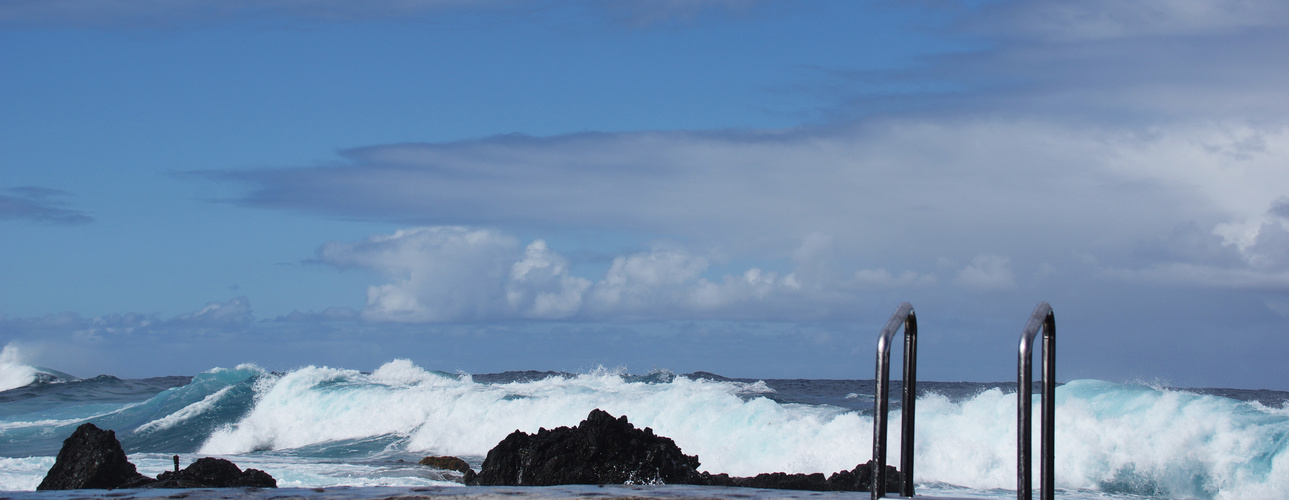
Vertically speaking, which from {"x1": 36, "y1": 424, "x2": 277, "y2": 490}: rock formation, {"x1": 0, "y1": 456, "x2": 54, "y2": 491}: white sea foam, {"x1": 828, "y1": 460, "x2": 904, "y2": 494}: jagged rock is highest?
{"x1": 828, "y1": 460, "x2": 904, "y2": 494}: jagged rock

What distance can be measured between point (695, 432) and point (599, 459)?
9879mm

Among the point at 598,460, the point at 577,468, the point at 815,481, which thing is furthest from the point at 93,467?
the point at 815,481

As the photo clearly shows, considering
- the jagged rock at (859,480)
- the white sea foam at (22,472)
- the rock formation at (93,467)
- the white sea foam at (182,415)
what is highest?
the white sea foam at (182,415)

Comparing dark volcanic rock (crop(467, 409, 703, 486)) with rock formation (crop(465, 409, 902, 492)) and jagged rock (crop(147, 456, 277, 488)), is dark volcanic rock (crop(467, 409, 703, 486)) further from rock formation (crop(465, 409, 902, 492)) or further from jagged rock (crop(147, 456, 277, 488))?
jagged rock (crop(147, 456, 277, 488))

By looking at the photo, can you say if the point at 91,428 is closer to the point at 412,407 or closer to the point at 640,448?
the point at 640,448

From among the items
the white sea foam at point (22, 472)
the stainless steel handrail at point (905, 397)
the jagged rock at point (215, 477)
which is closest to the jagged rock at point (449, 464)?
the white sea foam at point (22, 472)

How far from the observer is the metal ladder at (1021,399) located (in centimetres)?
396

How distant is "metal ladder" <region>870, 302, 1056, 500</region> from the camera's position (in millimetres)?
3959

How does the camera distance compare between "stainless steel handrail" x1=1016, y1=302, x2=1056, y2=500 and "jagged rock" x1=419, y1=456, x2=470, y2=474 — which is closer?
"stainless steel handrail" x1=1016, y1=302, x2=1056, y2=500

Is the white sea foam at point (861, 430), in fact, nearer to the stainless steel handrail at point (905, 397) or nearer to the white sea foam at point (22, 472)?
the white sea foam at point (22, 472)

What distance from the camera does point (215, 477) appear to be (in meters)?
9.30

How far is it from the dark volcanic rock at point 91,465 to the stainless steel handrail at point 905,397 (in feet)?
27.3

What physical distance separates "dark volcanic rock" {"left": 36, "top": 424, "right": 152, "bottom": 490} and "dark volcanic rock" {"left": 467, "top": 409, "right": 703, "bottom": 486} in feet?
12.7

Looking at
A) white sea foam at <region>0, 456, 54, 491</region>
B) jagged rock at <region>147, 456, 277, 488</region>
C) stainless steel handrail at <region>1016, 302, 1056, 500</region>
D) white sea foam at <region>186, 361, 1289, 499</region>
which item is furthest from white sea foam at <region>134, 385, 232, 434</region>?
stainless steel handrail at <region>1016, 302, 1056, 500</region>
